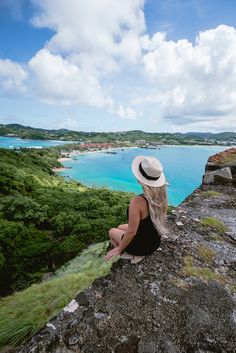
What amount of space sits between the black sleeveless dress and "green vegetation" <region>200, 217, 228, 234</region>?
5.82 ft

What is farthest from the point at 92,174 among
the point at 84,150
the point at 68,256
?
the point at 68,256

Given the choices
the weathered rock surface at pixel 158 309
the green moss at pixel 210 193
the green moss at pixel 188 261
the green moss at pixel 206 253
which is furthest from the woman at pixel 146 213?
the green moss at pixel 210 193

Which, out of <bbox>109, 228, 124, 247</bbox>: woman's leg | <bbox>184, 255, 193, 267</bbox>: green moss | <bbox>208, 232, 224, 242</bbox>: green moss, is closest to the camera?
<bbox>184, 255, 193, 267</bbox>: green moss

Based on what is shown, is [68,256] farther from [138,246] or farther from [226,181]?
[138,246]

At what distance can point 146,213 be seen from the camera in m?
3.54

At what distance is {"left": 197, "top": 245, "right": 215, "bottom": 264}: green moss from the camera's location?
4.01m

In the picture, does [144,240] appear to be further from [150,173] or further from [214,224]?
[214,224]

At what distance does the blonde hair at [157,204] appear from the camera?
3.51 m

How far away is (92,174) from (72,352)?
91.7 m

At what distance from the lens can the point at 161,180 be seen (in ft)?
11.8

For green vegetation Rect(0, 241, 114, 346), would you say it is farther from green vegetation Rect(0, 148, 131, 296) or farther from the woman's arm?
green vegetation Rect(0, 148, 131, 296)

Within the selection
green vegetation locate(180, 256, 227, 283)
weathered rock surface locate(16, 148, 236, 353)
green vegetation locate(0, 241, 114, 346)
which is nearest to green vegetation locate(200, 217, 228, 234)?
weathered rock surface locate(16, 148, 236, 353)

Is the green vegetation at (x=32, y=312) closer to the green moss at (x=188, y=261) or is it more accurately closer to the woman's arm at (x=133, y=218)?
the woman's arm at (x=133, y=218)

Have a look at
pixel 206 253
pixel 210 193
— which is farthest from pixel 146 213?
pixel 210 193
